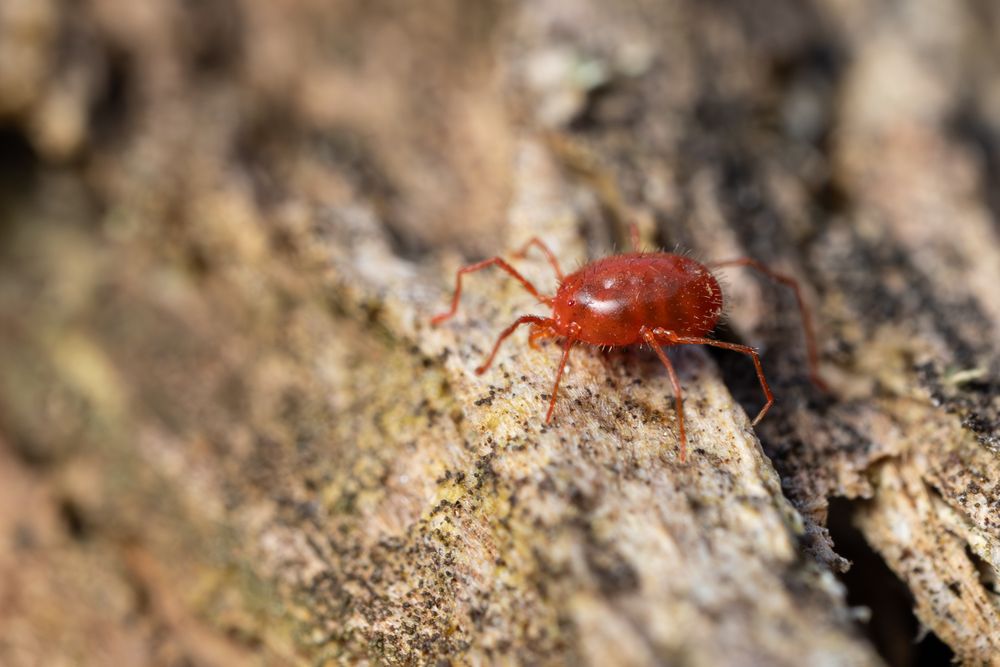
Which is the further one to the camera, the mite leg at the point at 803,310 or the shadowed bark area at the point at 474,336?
the mite leg at the point at 803,310

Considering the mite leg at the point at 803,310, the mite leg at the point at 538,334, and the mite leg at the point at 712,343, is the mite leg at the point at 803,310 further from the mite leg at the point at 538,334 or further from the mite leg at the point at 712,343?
the mite leg at the point at 538,334

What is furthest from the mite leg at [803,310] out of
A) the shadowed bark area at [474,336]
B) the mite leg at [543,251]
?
the mite leg at [543,251]

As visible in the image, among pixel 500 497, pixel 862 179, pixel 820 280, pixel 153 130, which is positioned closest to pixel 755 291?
pixel 820 280

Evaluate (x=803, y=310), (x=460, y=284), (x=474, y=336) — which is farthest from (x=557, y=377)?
(x=803, y=310)

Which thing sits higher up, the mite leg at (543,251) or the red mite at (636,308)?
the mite leg at (543,251)

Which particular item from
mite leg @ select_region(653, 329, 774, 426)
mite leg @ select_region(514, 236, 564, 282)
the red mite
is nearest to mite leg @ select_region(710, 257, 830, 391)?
the red mite

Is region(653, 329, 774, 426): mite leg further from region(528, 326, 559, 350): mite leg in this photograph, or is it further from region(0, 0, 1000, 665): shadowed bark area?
region(528, 326, 559, 350): mite leg

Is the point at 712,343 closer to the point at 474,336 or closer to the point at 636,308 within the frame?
the point at 636,308
